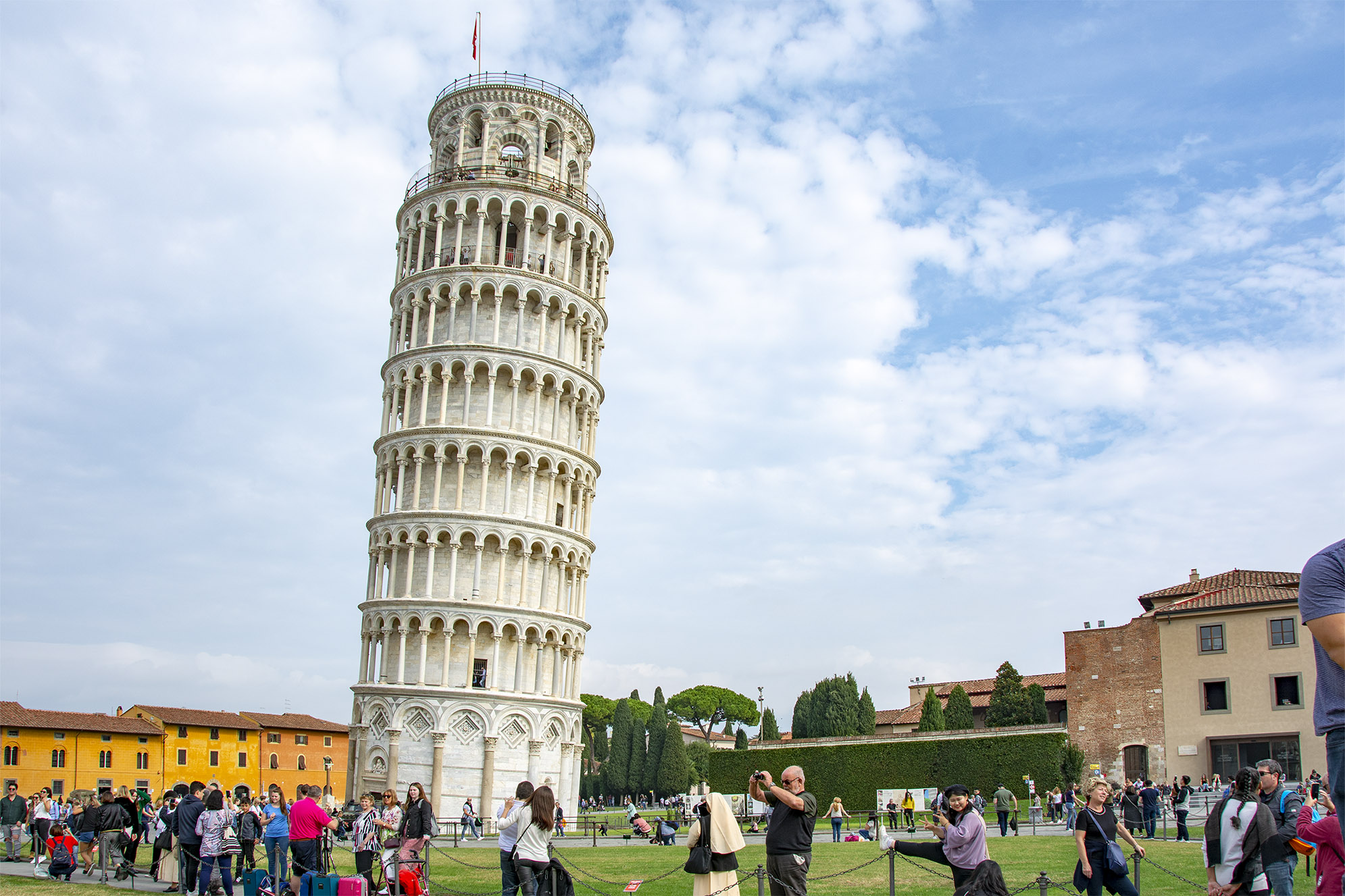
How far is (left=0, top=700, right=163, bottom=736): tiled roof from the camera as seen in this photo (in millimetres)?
74750

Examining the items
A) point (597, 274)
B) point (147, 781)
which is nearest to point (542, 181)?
point (597, 274)

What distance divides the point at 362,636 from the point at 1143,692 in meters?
35.4

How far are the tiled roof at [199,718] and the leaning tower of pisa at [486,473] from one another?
43.3m

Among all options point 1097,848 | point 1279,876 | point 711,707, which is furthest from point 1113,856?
point 711,707

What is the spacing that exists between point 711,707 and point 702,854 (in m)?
114

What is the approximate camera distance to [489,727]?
47.6 m

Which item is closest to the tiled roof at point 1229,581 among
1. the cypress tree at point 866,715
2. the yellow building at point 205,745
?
the cypress tree at point 866,715

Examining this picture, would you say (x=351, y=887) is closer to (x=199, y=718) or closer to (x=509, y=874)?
(x=509, y=874)

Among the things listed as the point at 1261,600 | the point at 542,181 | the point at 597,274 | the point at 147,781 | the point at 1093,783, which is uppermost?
the point at 542,181

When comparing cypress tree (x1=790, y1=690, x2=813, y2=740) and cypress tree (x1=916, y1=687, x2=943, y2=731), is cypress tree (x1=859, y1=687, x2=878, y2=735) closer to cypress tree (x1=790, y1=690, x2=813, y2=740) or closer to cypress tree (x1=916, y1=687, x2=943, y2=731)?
cypress tree (x1=790, y1=690, x2=813, y2=740)

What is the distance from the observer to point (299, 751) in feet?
300

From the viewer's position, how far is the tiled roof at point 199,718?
84562 millimetres

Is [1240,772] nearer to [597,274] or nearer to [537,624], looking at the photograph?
[537,624]

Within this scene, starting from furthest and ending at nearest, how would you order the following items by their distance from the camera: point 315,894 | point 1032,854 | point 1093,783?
1. point 1032,854
2. point 315,894
3. point 1093,783
